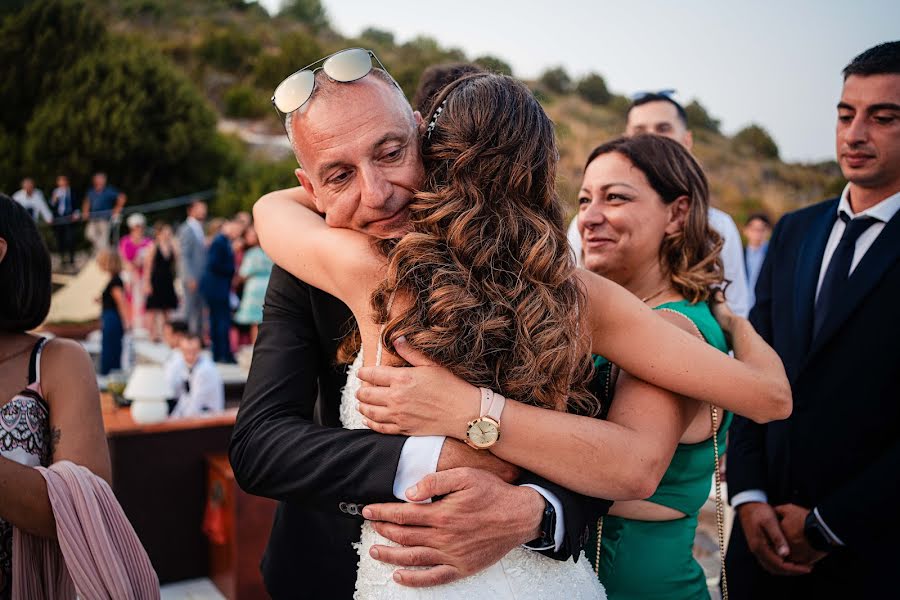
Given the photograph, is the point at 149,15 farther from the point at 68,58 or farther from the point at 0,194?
the point at 0,194

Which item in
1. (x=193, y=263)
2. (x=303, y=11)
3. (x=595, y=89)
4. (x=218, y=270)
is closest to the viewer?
(x=218, y=270)

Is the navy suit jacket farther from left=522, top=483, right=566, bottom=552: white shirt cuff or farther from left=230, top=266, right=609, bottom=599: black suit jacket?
left=522, top=483, right=566, bottom=552: white shirt cuff

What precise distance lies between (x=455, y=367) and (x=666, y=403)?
53cm

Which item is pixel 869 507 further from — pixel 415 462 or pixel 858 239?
pixel 415 462

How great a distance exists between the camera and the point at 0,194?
6.31 ft

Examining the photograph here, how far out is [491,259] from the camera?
1317 mm

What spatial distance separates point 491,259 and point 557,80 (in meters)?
49.7

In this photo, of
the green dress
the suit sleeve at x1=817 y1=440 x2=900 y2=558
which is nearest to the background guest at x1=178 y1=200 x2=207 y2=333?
the green dress

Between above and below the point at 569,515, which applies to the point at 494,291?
above

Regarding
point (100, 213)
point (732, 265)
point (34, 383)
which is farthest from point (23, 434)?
point (100, 213)

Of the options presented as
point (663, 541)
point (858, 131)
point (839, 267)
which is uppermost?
point (858, 131)

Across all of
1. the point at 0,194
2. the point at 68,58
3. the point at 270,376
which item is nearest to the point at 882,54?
the point at 270,376

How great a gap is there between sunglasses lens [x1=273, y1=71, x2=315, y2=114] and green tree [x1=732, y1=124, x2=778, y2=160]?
3976 cm

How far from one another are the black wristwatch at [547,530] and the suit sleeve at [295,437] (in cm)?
30
